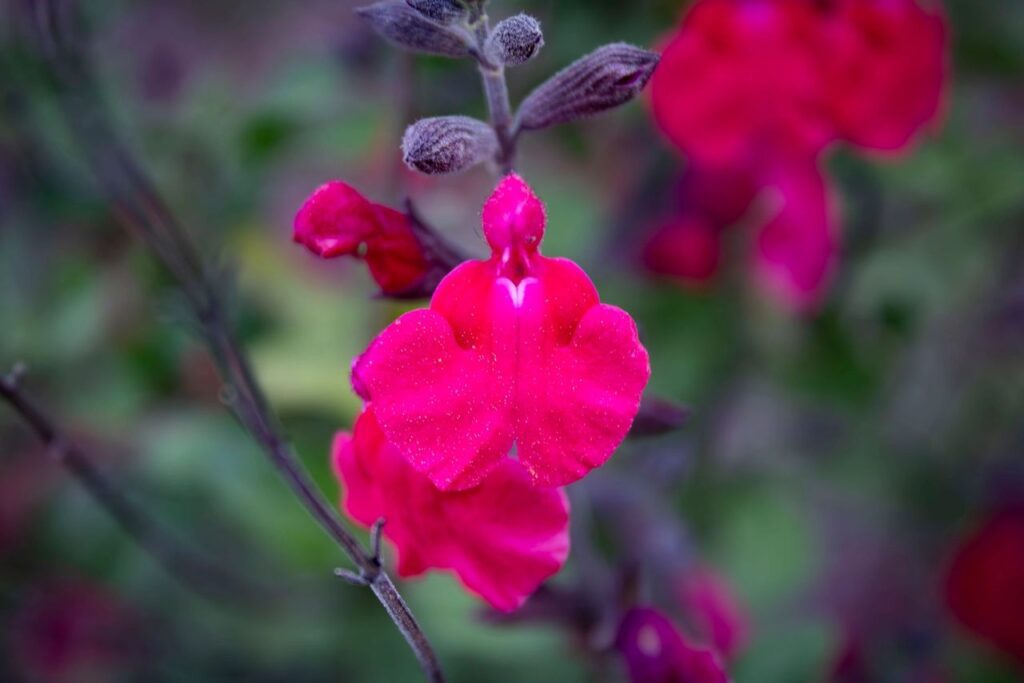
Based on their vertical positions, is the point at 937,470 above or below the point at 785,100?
below

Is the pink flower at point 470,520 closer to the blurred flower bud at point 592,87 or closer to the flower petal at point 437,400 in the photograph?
the flower petal at point 437,400

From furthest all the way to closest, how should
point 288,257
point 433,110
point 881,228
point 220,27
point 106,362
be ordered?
1. point 220,27
2. point 288,257
3. point 881,228
4. point 106,362
5. point 433,110

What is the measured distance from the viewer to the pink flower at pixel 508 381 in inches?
26.5

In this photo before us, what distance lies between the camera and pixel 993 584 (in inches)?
59.7

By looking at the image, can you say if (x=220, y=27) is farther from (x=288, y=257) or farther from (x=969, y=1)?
(x=969, y=1)

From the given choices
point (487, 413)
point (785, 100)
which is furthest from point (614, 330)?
point (785, 100)

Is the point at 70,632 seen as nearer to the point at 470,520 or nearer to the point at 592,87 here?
the point at 470,520

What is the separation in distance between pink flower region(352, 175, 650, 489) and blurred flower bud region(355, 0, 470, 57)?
0.18 meters

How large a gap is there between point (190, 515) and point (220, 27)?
162 cm

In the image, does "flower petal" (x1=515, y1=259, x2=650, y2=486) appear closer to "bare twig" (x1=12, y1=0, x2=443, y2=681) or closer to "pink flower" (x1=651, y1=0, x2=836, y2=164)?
"bare twig" (x1=12, y1=0, x2=443, y2=681)

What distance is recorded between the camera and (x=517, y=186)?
2.61 ft

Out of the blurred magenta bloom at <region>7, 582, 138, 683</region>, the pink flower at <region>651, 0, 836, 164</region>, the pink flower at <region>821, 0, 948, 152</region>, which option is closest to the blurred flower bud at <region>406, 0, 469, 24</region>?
the pink flower at <region>651, 0, 836, 164</region>

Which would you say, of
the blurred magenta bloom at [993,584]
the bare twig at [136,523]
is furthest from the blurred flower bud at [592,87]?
the blurred magenta bloom at [993,584]

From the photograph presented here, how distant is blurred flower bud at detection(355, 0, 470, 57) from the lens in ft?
2.47
